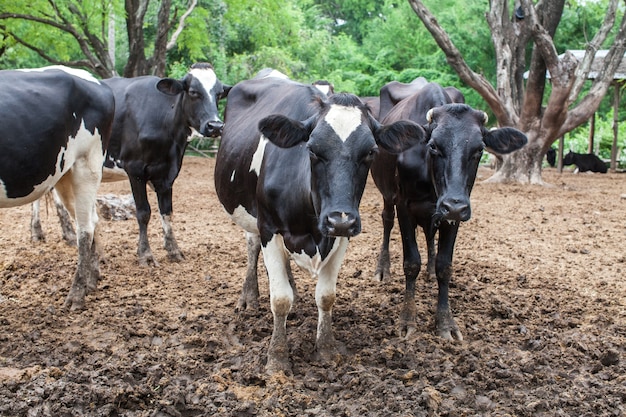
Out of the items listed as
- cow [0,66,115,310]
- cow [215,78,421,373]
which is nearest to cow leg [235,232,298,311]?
cow [215,78,421,373]

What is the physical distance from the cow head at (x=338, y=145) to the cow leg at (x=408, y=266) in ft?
3.46

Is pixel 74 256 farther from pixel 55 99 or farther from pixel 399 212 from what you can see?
pixel 399 212

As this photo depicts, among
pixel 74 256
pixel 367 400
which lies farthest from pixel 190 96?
pixel 367 400

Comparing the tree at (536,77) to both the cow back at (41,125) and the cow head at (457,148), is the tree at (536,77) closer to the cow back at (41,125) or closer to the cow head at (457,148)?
the cow head at (457,148)

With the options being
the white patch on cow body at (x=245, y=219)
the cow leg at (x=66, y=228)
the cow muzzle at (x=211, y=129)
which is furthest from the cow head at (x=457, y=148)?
the cow leg at (x=66, y=228)

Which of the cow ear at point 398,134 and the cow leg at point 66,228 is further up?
the cow ear at point 398,134

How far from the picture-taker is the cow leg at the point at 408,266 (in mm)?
5133

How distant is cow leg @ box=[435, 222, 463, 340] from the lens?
16.4 ft

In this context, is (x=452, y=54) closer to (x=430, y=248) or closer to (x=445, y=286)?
(x=430, y=248)

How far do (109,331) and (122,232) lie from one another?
13.2 feet

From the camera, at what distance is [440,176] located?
15.2ft

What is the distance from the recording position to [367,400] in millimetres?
3820

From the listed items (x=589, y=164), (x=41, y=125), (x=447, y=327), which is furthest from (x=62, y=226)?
(x=589, y=164)

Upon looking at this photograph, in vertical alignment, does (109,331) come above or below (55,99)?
below
